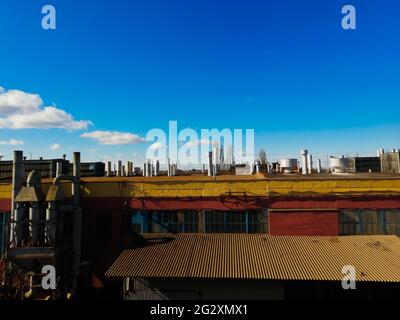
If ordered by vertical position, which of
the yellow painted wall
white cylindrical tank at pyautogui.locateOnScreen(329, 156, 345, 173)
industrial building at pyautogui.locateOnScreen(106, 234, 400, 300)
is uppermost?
white cylindrical tank at pyautogui.locateOnScreen(329, 156, 345, 173)

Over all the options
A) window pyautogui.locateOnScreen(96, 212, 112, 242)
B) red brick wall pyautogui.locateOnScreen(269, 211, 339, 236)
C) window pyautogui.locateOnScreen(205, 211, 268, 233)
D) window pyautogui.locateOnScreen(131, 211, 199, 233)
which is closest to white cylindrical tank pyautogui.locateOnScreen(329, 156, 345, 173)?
red brick wall pyautogui.locateOnScreen(269, 211, 339, 236)

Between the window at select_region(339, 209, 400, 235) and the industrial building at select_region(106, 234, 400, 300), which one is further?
the window at select_region(339, 209, 400, 235)

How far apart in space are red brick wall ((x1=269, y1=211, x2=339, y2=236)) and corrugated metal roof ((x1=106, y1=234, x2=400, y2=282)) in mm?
429

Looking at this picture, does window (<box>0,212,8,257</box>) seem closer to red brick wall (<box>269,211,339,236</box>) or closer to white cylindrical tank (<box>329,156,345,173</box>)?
red brick wall (<box>269,211,339,236</box>)

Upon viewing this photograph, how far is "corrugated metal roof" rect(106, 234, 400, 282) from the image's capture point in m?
16.0

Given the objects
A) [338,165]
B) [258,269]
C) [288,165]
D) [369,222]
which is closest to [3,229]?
[258,269]

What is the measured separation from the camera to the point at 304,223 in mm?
20094

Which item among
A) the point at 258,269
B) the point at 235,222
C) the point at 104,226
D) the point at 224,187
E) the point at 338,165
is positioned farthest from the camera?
the point at 338,165

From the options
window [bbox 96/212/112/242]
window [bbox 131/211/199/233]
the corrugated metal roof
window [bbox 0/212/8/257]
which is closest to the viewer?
the corrugated metal roof

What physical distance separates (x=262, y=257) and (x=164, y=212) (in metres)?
6.95

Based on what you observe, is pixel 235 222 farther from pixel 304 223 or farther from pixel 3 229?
pixel 3 229
